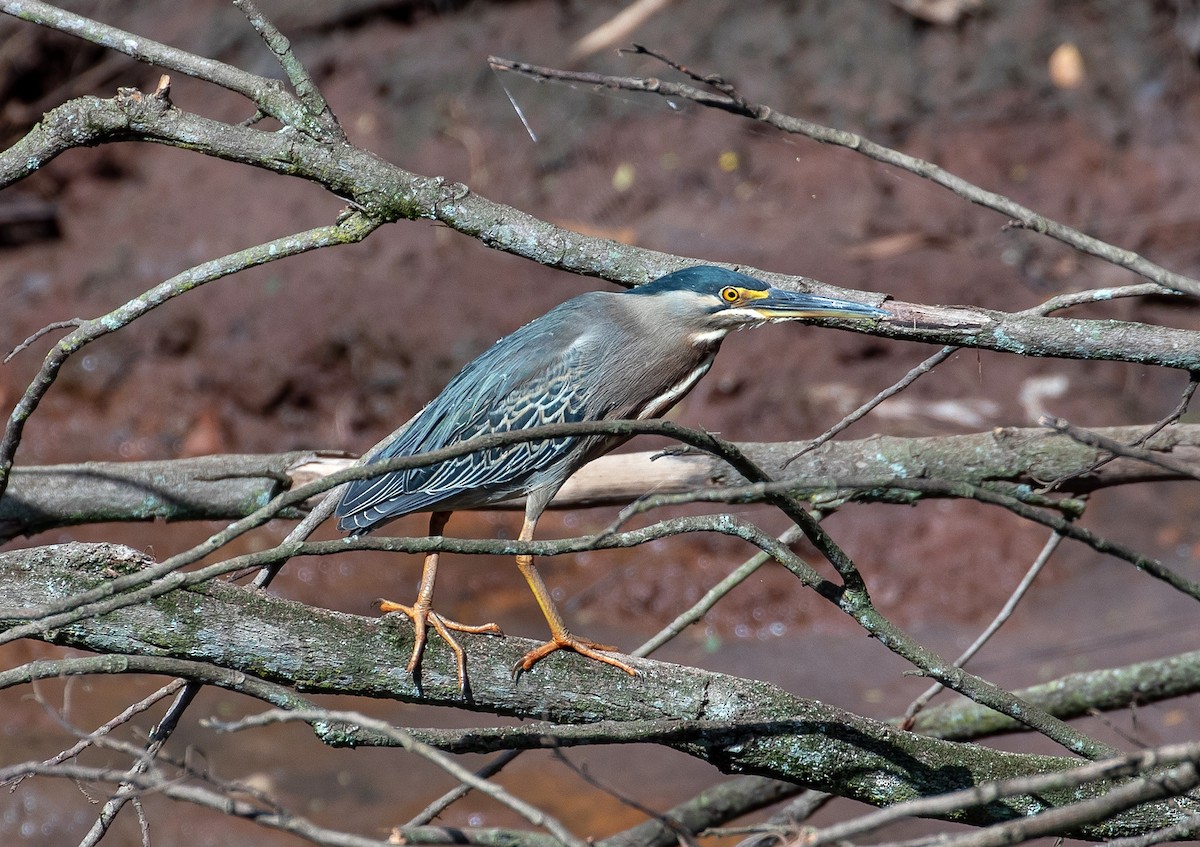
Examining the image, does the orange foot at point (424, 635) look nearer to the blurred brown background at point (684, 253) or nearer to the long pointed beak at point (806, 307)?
the long pointed beak at point (806, 307)

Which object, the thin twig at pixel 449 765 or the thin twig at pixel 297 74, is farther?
the thin twig at pixel 297 74

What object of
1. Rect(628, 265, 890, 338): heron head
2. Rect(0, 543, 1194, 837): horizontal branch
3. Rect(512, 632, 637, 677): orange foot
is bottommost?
Rect(0, 543, 1194, 837): horizontal branch

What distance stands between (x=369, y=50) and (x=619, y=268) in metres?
6.93

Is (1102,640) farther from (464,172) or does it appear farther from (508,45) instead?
(508,45)

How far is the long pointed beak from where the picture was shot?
254 centimetres

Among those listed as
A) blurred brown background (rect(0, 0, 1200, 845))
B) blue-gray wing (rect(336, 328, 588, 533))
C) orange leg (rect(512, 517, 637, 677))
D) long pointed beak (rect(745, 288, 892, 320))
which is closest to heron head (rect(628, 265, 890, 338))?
long pointed beak (rect(745, 288, 892, 320))

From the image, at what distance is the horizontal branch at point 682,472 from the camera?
3.43 m

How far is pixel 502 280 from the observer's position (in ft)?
26.6

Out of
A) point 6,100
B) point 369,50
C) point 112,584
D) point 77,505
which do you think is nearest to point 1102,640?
point 77,505

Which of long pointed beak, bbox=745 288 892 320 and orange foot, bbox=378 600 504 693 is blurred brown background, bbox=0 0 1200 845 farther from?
long pointed beak, bbox=745 288 892 320

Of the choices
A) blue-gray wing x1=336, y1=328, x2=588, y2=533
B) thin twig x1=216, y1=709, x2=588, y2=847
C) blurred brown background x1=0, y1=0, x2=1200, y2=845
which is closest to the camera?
thin twig x1=216, y1=709, x2=588, y2=847

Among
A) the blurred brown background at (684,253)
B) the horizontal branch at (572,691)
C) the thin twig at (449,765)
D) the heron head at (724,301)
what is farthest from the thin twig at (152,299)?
→ the blurred brown background at (684,253)

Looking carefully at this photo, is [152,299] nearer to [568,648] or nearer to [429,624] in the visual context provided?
[429,624]

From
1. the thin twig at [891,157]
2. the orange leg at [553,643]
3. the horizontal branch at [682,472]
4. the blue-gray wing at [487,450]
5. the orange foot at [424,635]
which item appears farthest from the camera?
the horizontal branch at [682,472]
